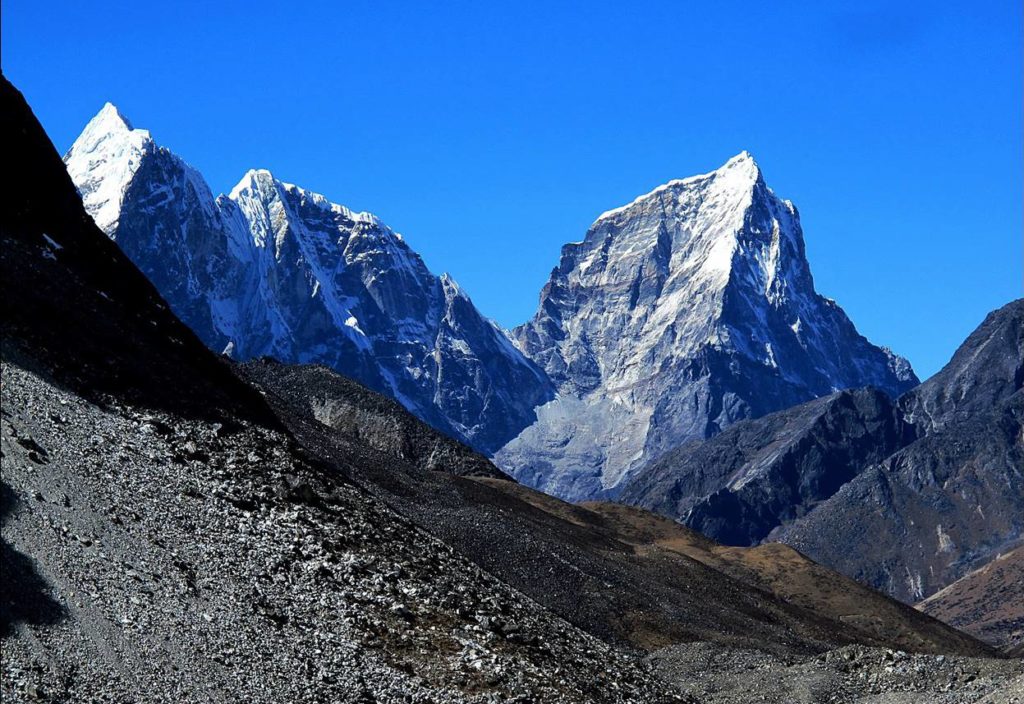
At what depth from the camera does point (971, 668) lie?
74.8 meters

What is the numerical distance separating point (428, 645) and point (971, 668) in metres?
32.4

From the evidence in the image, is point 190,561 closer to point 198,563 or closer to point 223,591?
point 198,563

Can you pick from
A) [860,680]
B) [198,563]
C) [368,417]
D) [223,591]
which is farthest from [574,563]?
[223,591]

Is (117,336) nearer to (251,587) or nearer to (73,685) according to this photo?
(251,587)

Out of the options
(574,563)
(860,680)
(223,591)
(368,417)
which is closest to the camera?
(223,591)

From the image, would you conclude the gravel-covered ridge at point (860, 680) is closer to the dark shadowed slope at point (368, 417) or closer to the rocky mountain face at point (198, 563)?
Answer: the rocky mountain face at point (198, 563)

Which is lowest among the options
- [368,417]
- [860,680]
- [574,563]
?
[860,680]

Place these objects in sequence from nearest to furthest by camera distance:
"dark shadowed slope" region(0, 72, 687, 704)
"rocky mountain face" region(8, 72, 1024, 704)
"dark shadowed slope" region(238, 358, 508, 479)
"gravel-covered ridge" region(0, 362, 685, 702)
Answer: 1. "gravel-covered ridge" region(0, 362, 685, 702)
2. "dark shadowed slope" region(0, 72, 687, 704)
3. "rocky mountain face" region(8, 72, 1024, 704)
4. "dark shadowed slope" region(238, 358, 508, 479)

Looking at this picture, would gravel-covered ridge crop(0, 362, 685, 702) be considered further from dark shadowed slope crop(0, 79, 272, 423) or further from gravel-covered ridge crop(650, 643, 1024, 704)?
gravel-covered ridge crop(650, 643, 1024, 704)

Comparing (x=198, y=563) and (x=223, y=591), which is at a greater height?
(x=198, y=563)

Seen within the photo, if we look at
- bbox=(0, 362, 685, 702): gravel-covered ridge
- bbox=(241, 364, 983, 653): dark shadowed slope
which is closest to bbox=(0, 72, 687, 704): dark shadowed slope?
bbox=(0, 362, 685, 702): gravel-covered ridge

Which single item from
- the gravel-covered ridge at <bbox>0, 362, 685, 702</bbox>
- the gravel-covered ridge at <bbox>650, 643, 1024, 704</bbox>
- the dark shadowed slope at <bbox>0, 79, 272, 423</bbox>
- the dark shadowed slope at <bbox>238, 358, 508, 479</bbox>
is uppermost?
the dark shadowed slope at <bbox>238, 358, 508, 479</bbox>

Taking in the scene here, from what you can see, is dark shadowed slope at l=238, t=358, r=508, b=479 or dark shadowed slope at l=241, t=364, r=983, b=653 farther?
dark shadowed slope at l=238, t=358, r=508, b=479

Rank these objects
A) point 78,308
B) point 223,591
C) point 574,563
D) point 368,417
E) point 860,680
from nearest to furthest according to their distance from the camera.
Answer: point 223,591
point 78,308
point 860,680
point 574,563
point 368,417
